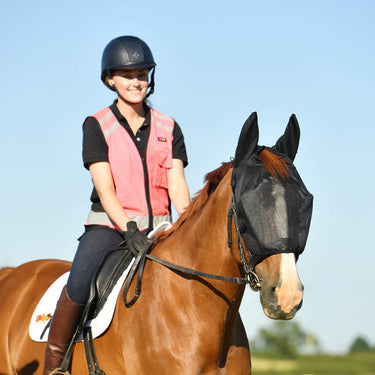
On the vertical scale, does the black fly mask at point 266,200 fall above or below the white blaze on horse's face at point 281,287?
above

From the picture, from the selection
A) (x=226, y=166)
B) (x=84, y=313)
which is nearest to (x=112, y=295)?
(x=84, y=313)

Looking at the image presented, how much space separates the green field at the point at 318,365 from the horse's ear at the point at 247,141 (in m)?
12.7

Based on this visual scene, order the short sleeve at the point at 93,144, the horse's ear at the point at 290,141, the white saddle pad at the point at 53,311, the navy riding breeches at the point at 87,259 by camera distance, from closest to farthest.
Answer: the horse's ear at the point at 290,141 → the white saddle pad at the point at 53,311 → the navy riding breeches at the point at 87,259 → the short sleeve at the point at 93,144

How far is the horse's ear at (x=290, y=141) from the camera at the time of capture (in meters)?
5.24

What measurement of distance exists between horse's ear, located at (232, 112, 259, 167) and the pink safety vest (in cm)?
162

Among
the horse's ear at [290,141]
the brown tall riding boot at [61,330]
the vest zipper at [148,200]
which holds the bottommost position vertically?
the brown tall riding boot at [61,330]

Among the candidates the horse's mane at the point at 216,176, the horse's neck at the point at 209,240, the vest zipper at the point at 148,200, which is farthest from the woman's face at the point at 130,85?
the horse's neck at the point at 209,240

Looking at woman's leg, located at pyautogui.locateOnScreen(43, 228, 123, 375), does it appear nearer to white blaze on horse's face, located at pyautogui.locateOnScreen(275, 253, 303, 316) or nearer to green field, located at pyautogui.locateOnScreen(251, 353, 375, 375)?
white blaze on horse's face, located at pyautogui.locateOnScreen(275, 253, 303, 316)

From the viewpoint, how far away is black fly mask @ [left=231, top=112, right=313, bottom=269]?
4.54 metres

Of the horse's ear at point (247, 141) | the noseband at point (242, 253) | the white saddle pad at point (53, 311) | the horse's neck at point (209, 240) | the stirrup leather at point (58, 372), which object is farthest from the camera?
the stirrup leather at point (58, 372)

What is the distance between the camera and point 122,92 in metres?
6.57

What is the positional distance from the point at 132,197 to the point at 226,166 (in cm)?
127

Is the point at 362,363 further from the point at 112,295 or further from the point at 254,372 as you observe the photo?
the point at 112,295

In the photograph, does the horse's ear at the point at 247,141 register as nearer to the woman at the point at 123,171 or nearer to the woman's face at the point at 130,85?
the woman at the point at 123,171
